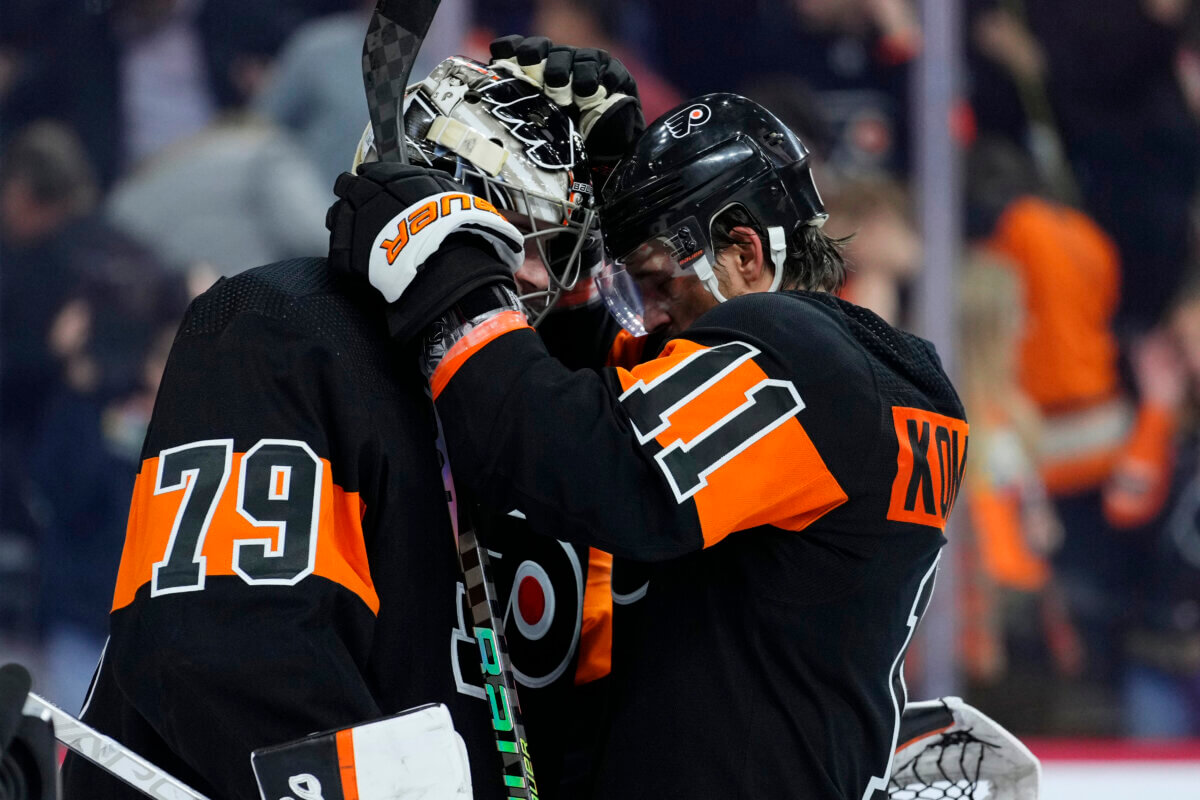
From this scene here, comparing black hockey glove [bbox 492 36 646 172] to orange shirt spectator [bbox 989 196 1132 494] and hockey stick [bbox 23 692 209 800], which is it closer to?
hockey stick [bbox 23 692 209 800]

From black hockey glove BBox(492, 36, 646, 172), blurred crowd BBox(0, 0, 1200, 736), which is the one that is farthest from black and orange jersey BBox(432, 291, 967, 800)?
blurred crowd BBox(0, 0, 1200, 736)

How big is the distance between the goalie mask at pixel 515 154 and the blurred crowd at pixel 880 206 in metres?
3.03

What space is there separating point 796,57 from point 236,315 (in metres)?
3.62

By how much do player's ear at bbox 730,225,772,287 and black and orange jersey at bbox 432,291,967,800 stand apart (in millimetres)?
158

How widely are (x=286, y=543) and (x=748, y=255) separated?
72 centimetres

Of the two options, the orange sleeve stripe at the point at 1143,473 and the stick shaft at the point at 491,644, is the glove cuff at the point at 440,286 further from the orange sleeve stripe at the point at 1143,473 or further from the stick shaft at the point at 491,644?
the orange sleeve stripe at the point at 1143,473

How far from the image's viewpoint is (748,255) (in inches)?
69.1

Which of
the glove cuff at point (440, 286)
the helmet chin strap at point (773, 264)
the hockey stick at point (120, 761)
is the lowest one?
the hockey stick at point (120, 761)

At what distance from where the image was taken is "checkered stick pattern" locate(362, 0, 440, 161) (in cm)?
158

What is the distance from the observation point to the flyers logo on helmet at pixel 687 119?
173cm

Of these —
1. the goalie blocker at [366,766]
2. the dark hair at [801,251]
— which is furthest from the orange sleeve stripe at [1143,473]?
the goalie blocker at [366,766]

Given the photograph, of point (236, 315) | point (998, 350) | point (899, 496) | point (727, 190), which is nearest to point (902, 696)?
point (899, 496)

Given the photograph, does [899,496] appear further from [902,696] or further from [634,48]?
[634,48]

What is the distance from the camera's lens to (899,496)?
5.08ft
